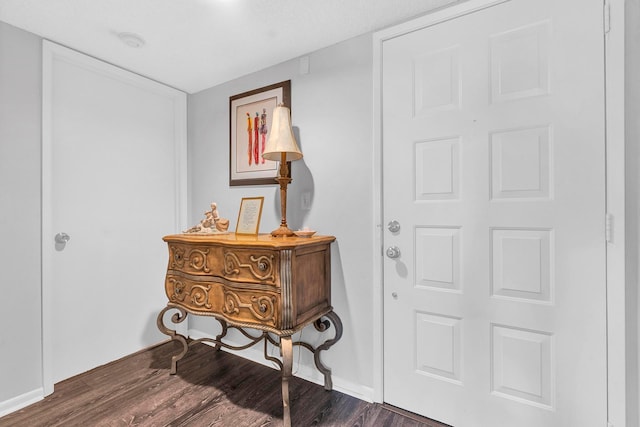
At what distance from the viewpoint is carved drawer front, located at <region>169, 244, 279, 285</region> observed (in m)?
1.53

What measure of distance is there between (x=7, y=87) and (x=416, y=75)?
2.29 m

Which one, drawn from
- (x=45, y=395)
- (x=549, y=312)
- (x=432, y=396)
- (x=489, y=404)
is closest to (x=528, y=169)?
(x=549, y=312)

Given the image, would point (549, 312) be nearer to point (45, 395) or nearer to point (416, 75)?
point (416, 75)

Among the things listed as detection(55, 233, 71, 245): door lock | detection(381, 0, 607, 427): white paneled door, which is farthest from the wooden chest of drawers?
detection(55, 233, 71, 245): door lock

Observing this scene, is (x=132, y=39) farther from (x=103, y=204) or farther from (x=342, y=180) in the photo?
(x=342, y=180)

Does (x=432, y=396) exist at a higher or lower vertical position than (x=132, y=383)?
higher

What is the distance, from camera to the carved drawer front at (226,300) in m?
1.53

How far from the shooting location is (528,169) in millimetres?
1324

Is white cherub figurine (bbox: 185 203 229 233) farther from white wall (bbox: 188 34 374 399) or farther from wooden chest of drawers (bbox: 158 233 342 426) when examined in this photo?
white wall (bbox: 188 34 374 399)

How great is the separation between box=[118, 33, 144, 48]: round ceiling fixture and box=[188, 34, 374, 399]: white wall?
0.82m

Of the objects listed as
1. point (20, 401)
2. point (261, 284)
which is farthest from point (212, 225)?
point (20, 401)

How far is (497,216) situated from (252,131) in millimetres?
1714

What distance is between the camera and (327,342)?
1.83 meters

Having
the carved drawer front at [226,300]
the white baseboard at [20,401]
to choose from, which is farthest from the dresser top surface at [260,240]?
the white baseboard at [20,401]
